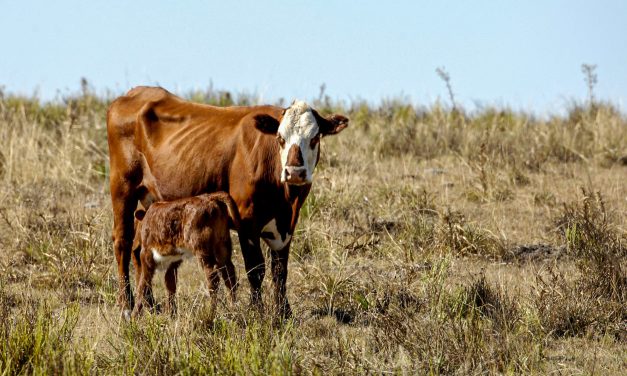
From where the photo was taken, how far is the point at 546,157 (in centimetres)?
1447

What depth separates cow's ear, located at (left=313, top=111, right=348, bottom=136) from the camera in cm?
812

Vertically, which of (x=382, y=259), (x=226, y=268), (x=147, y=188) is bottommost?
(x=382, y=259)

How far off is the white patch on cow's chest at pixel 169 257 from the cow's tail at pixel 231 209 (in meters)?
0.39

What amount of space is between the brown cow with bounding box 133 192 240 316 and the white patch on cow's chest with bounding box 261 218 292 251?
0.94 ft

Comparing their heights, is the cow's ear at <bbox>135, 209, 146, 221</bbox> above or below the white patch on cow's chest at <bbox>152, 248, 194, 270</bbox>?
above

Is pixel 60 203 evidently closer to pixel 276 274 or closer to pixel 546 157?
pixel 276 274

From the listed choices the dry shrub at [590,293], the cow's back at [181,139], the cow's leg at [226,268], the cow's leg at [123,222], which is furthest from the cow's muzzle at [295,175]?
the cow's leg at [123,222]

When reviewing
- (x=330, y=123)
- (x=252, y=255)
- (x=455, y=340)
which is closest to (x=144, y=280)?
(x=252, y=255)

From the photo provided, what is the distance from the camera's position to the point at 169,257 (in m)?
7.88

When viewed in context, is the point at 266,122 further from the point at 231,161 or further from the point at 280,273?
the point at 280,273

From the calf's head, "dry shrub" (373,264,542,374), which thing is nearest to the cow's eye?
the calf's head

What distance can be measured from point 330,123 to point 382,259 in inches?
78.8

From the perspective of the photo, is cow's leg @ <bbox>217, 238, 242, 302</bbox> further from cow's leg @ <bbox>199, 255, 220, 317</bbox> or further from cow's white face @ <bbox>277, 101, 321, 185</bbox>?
cow's white face @ <bbox>277, 101, 321, 185</bbox>

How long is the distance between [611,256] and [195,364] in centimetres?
363
